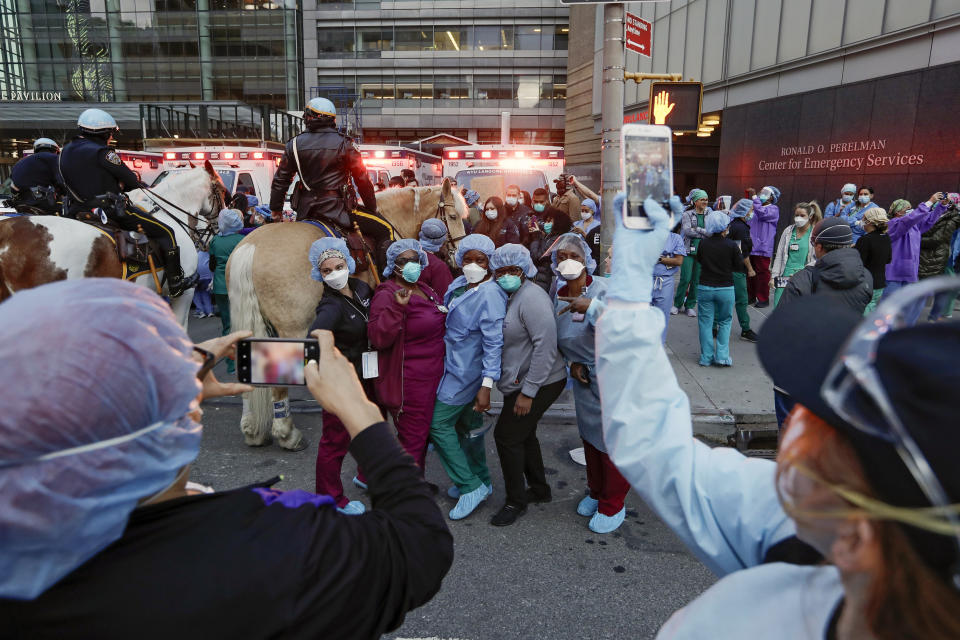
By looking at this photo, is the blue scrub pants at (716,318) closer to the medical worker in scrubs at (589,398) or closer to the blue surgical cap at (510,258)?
the medical worker in scrubs at (589,398)

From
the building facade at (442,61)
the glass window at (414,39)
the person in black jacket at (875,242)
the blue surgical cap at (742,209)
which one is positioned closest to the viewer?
the person in black jacket at (875,242)

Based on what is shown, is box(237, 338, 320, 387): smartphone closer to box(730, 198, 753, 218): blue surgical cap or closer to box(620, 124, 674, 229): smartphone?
box(620, 124, 674, 229): smartphone

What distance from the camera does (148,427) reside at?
1072 mm

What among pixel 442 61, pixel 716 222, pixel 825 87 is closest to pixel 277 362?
pixel 716 222

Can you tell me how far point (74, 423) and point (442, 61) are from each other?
5371 cm

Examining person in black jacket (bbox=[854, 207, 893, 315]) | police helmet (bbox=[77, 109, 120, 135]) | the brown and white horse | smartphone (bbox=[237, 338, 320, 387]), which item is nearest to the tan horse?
the brown and white horse

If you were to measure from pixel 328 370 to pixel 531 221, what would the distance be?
29.9 ft

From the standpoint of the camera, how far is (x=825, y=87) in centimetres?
1639

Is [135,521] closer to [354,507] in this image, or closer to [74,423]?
[74,423]

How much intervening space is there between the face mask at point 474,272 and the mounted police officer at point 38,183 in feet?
17.2

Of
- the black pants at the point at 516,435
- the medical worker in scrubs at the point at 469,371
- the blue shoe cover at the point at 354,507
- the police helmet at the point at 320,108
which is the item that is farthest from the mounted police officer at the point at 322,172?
the blue shoe cover at the point at 354,507

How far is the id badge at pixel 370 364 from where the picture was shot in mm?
4363

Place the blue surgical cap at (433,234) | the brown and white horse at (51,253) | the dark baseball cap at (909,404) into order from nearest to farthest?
the dark baseball cap at (909,404) → the brown and white horse at (51,253) → the blue surgical cap at (433,234)

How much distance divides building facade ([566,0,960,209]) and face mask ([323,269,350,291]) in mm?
8168
